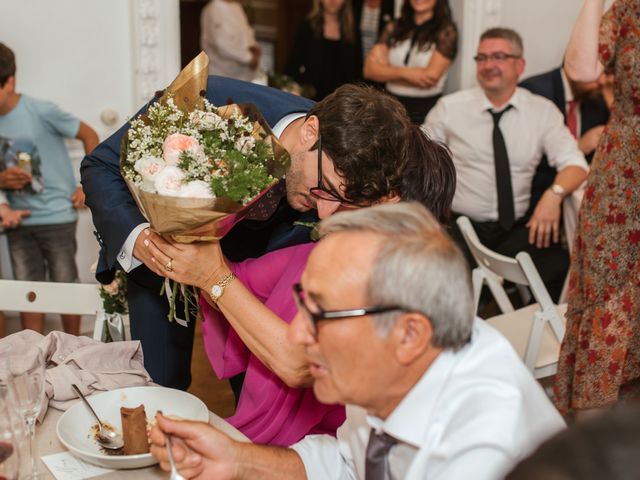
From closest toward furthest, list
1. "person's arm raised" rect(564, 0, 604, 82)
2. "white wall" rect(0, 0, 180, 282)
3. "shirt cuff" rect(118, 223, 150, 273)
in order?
Result: 1. "shirt cuff" rect(118, 223, 150, 273)
2. "person's arm raised" rect(564, 0, 604, 82)
3. "white wall" rect(0, 0, 180, 282)

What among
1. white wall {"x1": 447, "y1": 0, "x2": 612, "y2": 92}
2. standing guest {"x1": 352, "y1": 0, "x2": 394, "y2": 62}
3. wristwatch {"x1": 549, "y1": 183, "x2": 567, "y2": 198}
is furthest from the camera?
standing guest {"x1": 352, "y1": 0, "x2": 394, "y2": 62}

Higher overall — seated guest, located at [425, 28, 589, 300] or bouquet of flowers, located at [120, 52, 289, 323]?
bouquet of flowers, located at [120, 52, 289, 323]

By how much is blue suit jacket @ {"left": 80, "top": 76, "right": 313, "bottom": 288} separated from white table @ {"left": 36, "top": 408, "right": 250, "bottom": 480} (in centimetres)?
63

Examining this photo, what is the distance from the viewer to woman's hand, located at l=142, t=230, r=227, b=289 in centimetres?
191

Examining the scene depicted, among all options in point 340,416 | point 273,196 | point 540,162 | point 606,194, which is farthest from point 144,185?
point 540,162

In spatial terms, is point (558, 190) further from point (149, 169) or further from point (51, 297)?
point (149, 169)

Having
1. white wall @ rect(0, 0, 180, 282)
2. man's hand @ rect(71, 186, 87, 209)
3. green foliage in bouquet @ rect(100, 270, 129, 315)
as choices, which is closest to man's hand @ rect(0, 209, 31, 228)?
man's hand @ rect(71, 186, 87, 209)

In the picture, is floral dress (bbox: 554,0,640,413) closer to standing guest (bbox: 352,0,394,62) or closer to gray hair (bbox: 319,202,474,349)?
gray hair (bbox: 319,202,474,349)

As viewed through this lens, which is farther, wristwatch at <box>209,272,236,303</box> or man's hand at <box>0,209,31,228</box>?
man's hand at <box>0,209,31,228</box>

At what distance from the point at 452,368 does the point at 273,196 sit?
797mm

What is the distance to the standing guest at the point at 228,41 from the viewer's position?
6.07 meters

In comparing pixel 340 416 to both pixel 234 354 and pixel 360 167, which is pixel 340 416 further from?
pixel 360 167

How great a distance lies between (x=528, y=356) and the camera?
9.95 feet

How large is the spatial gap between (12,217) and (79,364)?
7.27 ft
